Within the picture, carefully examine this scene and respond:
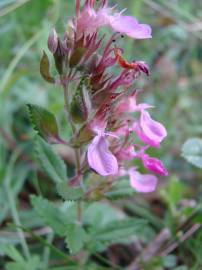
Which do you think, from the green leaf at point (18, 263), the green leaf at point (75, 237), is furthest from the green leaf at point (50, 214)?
the green leaf at point (18, 263)

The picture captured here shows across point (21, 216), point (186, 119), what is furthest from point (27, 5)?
point (21, 216)

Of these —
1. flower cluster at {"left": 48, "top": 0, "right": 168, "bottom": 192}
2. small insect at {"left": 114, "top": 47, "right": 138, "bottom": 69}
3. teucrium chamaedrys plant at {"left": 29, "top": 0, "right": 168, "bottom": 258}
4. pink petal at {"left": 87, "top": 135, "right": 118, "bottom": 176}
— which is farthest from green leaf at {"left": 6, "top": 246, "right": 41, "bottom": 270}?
small insect at {"left": 114, "top": 47, "right": 138, "bottom": 69}

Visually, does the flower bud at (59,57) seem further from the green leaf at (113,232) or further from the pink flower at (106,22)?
the green leaf at (113,232)

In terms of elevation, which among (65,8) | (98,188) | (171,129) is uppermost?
Answer: (65,8)

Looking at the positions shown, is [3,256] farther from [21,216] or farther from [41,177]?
[41,177]

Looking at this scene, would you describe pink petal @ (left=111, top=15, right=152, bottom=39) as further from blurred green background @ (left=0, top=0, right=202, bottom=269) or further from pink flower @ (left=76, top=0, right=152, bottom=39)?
blurred green background @ (left=0, top=0, right=202, bottom=269)

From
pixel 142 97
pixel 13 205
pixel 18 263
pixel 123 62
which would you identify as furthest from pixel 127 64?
pixel 142 97
